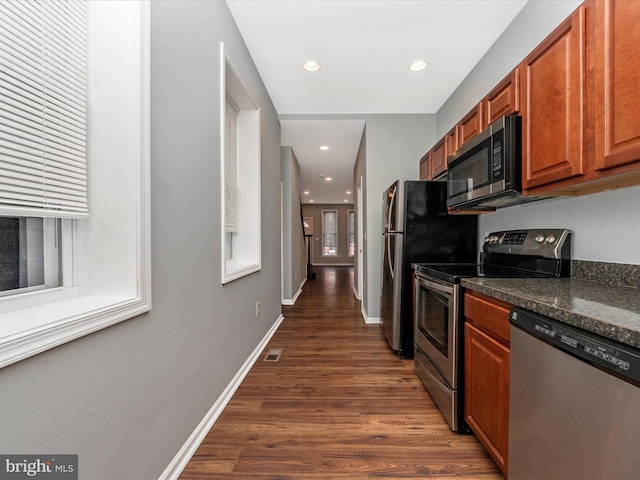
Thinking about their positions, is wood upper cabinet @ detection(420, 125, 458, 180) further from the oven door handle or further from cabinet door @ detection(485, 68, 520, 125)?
the oven door handle

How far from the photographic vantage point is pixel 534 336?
1.00 meters

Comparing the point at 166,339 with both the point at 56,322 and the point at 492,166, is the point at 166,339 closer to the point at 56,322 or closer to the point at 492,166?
the point at 56,322

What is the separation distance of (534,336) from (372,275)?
8.55 feet

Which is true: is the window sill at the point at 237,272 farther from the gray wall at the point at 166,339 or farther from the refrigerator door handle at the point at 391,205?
the refrigerator door handle at the point at 391,205

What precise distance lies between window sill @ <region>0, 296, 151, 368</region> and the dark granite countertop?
4.73 ft

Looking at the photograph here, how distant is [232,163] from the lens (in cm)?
249

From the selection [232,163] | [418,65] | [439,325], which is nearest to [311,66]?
[418,65]

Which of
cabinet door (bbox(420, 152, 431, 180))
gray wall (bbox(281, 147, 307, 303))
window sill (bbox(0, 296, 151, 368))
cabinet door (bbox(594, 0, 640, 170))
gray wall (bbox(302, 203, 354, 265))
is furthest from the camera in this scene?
gray wall (bbox(302, 203, 354, 265))

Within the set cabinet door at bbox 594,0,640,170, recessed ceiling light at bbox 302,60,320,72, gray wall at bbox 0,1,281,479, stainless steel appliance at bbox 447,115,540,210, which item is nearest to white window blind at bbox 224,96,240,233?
gray wall at bbox 0,1,281,479

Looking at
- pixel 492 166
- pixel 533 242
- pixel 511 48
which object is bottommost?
pixel 533 242

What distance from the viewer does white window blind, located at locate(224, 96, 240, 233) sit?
230cm

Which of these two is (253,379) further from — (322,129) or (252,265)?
(322,129)

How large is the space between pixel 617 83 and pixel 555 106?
0.28 m

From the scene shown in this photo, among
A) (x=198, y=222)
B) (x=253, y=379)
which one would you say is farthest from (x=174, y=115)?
(x=253, y=379)
